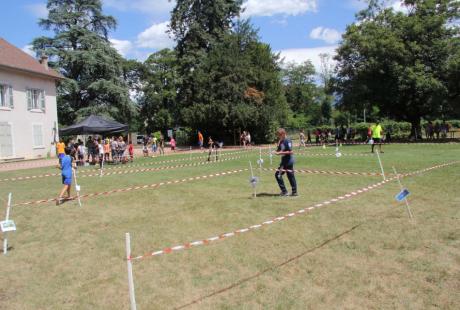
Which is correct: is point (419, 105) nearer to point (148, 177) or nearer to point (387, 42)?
point (387, 42)

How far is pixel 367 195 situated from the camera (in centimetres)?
984

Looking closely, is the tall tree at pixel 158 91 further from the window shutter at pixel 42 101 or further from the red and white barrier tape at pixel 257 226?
the red and white barrier tape at pixel 257 226

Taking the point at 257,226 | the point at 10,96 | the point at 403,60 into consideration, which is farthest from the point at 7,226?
the point at 403,60

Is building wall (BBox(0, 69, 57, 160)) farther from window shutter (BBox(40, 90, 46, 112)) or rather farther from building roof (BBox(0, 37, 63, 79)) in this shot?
building roof (BBox(0, 37, 63, 79))

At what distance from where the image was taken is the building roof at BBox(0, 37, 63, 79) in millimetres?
29538

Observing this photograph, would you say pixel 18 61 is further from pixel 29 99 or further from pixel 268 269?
pixel 268 269

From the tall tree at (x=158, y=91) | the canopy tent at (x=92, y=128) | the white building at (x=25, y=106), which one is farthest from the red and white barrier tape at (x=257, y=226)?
the tall tree at (x=158, y=91)

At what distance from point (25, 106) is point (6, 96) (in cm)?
185

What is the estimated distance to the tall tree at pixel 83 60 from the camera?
1642 inches

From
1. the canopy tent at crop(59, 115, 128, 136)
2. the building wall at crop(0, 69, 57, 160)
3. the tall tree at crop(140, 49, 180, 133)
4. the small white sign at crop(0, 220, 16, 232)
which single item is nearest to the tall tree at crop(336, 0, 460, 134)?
the canopy tent at crop(59, 115, 128, 136)

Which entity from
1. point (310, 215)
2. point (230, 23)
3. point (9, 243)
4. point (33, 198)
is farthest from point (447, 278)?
point (230, 23)

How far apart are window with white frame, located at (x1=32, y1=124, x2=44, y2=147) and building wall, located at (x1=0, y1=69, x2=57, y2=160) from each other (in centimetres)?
20

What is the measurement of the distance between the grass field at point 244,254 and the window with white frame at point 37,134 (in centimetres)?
2314

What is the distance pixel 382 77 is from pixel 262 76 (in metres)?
11.8
